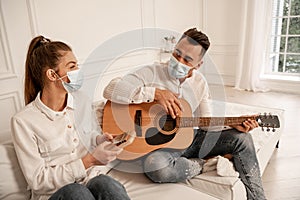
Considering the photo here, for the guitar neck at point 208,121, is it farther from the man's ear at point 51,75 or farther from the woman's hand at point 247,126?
the man's ear at point 51,75

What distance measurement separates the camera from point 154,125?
1.32m

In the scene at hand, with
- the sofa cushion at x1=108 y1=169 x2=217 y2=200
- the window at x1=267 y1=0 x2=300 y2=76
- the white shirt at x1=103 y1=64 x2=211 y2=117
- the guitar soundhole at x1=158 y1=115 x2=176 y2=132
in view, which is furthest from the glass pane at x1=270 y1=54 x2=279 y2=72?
the sofa cushion at x1=108 y1=169 x2=217 y2=200

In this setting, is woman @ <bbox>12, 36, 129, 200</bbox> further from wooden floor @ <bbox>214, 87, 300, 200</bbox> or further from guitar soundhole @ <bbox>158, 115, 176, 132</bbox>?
wooden floor @ <bbox>214, 87, 300, 200</bbox>

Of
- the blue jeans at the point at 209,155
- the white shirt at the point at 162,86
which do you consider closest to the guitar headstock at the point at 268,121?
the blue jeans at the point at 209,155

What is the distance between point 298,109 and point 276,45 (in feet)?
3.64

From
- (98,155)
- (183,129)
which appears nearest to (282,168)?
(183,129)

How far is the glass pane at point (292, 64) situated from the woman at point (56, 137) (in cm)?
321

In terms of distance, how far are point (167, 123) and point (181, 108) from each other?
106 mm

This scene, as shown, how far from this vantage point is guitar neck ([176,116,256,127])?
1331 mm

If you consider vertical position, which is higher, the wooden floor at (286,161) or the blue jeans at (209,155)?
the blue jeans at (209,155)

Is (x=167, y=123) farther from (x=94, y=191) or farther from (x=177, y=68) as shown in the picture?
(x=94, y=191)

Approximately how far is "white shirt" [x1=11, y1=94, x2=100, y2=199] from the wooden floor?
3.88ft

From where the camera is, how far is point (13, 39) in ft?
6.66

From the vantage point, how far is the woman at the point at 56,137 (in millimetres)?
982
